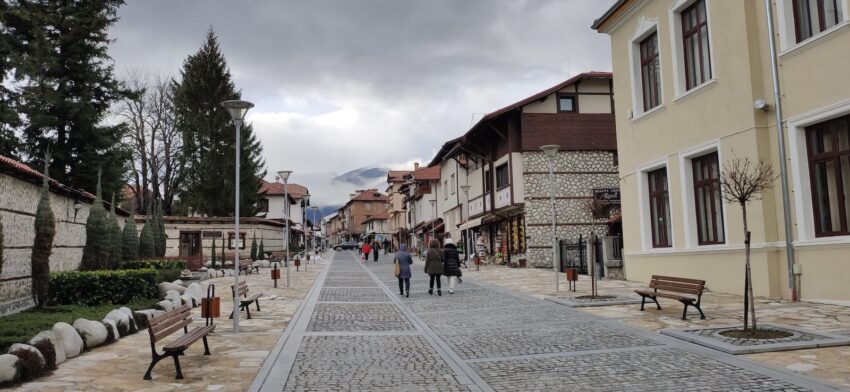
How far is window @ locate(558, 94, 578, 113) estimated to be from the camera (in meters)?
29.5

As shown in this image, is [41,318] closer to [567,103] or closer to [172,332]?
[172,332]

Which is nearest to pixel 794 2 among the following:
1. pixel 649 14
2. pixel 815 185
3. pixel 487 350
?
pixel 815 185

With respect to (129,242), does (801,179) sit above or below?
above

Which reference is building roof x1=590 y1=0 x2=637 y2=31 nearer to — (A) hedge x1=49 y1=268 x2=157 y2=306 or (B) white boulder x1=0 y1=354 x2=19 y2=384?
(A) hedge x1=49 y1=268 x2=157 y2=306

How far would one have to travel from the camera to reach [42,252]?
1242 cm

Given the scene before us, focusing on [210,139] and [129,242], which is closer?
[129,242]

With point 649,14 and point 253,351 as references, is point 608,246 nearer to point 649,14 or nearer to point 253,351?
point 649,14

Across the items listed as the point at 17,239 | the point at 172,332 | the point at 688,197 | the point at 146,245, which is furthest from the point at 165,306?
the point at 146,245

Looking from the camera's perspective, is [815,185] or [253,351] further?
[815,185]

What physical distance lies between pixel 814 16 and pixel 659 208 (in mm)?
6873

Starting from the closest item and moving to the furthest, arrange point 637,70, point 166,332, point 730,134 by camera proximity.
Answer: point 166,332 → point 730,134 → point 637,70

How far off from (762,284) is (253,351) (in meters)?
10.6

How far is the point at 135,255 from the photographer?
21.3 metres

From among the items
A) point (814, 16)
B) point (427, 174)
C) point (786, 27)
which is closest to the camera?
point (814, 16)
